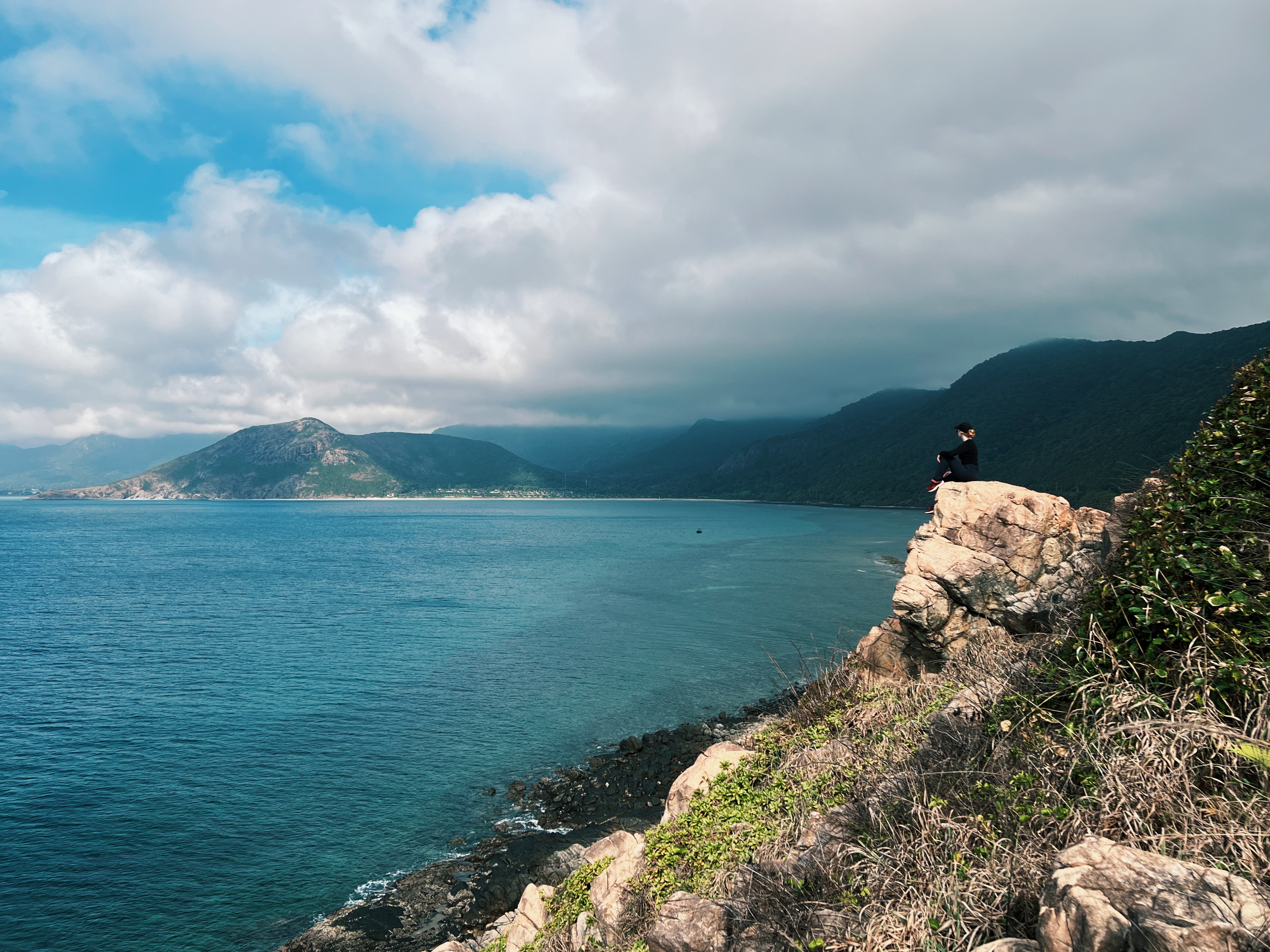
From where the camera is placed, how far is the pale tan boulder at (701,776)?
1262cm

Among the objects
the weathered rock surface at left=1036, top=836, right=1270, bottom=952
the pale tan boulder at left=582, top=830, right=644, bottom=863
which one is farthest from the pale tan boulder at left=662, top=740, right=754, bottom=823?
the weathered rock surface at left=1036, top=836, right=1270, bottom=952

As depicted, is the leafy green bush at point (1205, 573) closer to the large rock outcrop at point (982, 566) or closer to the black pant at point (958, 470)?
the large rock outcrop at point (982, 566)

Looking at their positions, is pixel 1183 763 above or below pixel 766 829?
above

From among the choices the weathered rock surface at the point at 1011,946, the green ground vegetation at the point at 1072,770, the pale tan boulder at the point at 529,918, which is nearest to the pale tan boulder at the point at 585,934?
the green ground vegetation at the point at 1072,770

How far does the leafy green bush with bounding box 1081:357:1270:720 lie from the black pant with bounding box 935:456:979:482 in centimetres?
966

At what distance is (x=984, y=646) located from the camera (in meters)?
12.0

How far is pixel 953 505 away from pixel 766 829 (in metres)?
12.4

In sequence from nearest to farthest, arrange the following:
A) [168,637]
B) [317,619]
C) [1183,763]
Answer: [1183,763]
[168,637]
[317,619]

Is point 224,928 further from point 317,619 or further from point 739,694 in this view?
point 317,619

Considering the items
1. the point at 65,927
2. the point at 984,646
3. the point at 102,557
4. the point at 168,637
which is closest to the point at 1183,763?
the point at 984,646

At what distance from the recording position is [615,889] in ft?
33.3

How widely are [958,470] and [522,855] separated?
59.1 feet

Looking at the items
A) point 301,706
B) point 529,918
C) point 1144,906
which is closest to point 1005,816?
point 1144,906

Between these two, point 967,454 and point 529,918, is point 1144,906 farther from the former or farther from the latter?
point 967,454
